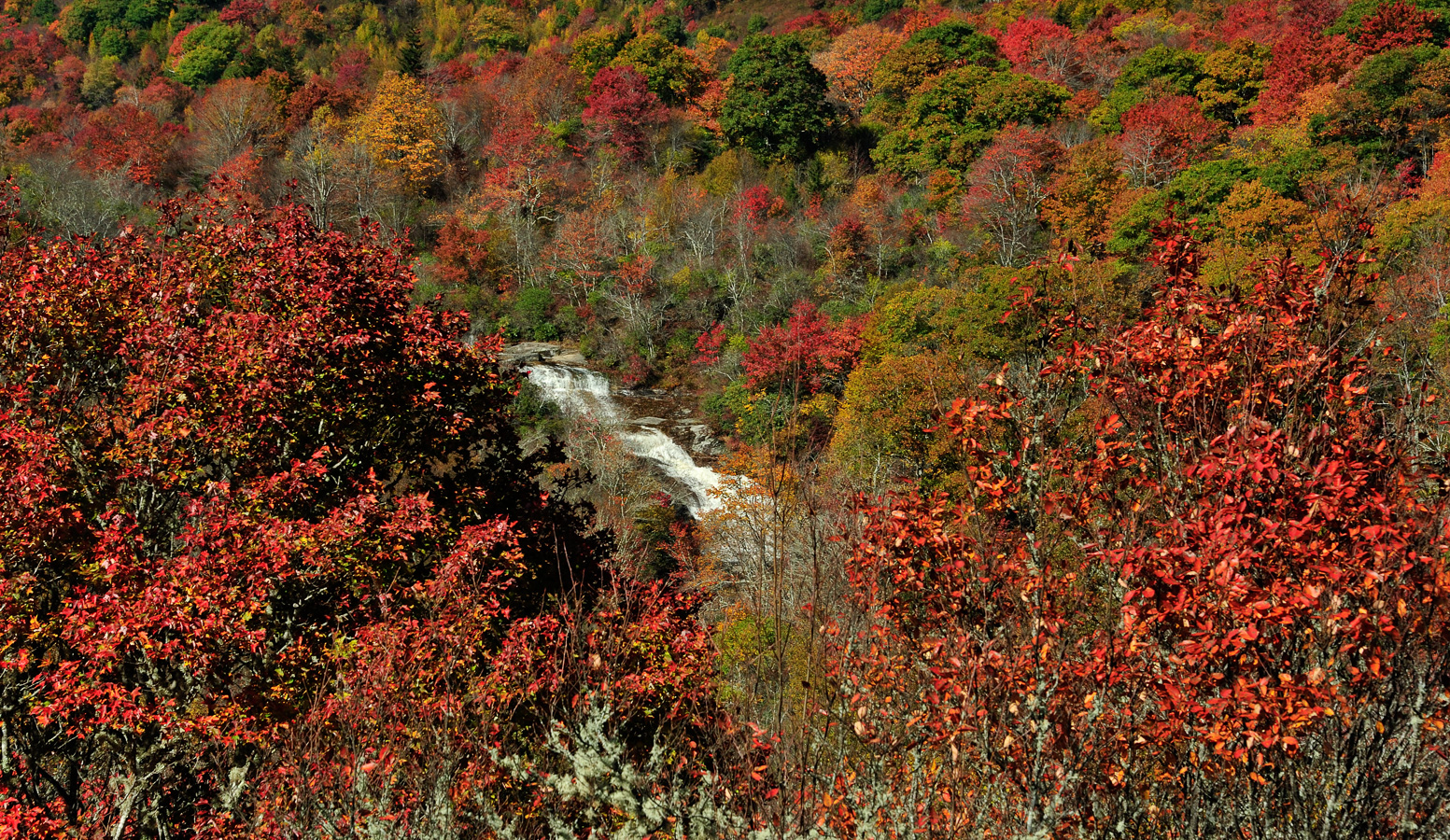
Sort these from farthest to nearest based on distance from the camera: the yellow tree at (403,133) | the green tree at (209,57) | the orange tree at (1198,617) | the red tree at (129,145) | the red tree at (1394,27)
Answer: the green tree at (209,57) < the yellow tree at (403,133) < the red tree at (129,145) < the red tree at (1394,27) < the orange tree at (1198,617)

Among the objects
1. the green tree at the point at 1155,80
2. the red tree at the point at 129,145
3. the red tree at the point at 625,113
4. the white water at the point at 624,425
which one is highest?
the green tree at the point at 1155,80

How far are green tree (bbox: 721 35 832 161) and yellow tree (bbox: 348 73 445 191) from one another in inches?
603

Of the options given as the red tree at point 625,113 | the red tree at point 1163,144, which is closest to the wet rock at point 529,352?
the red tree at point 625,113

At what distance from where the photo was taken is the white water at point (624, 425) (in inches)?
1070

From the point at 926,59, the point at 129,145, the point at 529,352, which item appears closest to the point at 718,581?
the point at 529,352

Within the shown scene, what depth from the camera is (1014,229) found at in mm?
29422

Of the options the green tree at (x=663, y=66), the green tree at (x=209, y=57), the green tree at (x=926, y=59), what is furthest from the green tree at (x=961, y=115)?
the green tree at (x=209, y=57)

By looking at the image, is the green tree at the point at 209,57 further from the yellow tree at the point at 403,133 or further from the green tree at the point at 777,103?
the green tree at the point at 777,103

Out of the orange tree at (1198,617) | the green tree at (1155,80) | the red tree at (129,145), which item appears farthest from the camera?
the red tree at (129,145)

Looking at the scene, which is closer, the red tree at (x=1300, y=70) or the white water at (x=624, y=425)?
the white water at (x=624, y=425)

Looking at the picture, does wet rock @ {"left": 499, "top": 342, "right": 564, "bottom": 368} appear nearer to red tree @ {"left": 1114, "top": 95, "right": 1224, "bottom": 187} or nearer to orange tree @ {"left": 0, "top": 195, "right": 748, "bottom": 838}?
red tree @ {"left": 1114, "top": 95, "right": 1224, "bottom": 187}

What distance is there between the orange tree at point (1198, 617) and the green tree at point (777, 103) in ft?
124

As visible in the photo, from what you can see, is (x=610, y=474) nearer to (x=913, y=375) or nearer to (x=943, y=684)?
(x=913, y=375)

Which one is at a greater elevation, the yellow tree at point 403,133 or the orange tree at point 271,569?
the orange tree at point 271,569
